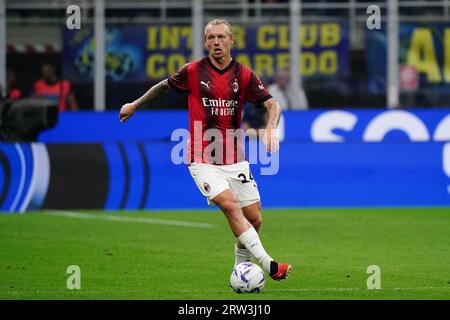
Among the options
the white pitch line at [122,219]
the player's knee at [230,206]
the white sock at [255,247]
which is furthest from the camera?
the white pitch line at [122,219]

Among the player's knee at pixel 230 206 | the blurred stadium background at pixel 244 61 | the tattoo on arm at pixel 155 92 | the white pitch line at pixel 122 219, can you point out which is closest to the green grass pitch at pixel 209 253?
the white pitch line at pixel 122 219

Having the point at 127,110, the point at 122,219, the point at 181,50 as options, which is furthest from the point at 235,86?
the point at 181,50

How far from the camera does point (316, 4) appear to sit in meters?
23.0

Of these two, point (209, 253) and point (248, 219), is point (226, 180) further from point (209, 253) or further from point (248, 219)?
point (209, 253)

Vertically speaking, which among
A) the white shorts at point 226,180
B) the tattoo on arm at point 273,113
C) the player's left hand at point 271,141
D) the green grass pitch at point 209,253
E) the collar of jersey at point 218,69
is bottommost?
the green grass pitch at point 209,253

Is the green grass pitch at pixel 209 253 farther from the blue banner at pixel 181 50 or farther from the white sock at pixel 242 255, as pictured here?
the blue banner at pixel 181 50

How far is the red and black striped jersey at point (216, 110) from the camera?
10695 mm

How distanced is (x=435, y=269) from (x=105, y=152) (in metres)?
8.01

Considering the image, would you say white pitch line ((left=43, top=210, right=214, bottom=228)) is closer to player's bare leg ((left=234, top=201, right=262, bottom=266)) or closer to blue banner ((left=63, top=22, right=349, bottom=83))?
blue banner ((left=63, top=22, right=349, bottom=83))

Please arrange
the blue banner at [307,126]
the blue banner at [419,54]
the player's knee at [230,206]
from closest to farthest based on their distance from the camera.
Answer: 1. the player's knee at [230,206]
2. the blue banner at [307,126]
3. the blue banner at [419,54]

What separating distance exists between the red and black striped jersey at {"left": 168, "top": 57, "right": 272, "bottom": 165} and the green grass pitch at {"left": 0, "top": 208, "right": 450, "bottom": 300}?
119cm

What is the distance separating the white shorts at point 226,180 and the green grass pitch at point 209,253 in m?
0.82

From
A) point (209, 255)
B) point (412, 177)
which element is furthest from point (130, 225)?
point (412, 177)
